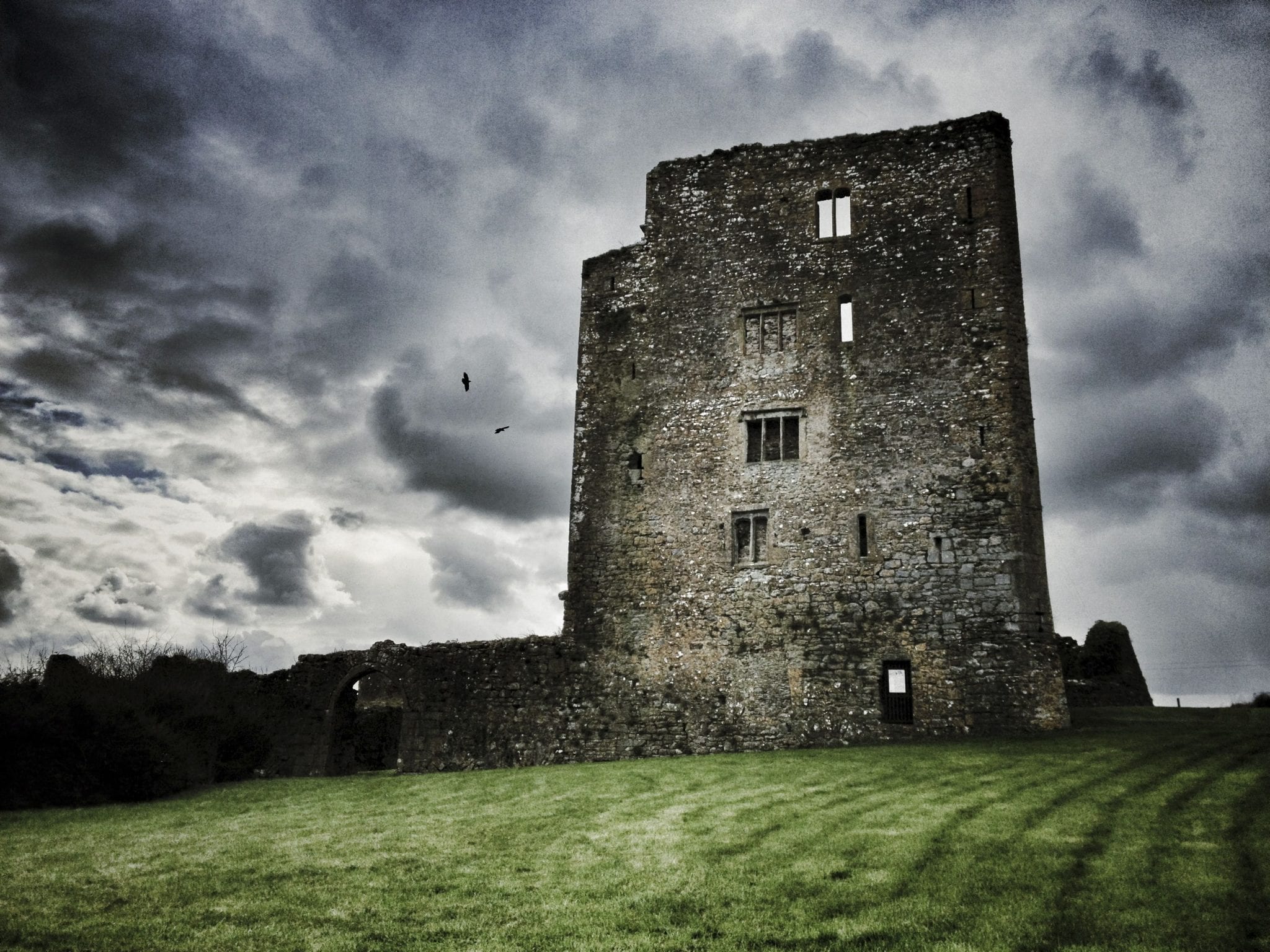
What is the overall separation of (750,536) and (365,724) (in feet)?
44.9

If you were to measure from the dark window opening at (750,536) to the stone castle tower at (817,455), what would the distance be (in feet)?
0.18

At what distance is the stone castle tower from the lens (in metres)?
20.3

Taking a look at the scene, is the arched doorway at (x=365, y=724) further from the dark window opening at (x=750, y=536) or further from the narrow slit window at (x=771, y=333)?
the narrow slit window at (x=771, y=333)

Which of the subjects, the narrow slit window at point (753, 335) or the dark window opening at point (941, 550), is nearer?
the dark window opening at point (941, 550)

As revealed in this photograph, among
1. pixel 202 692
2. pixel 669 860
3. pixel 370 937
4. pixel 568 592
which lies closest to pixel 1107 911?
pixel 669 860

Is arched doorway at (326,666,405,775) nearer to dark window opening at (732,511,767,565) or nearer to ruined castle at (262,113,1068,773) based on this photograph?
ruined castle at (262,113,1068,773)

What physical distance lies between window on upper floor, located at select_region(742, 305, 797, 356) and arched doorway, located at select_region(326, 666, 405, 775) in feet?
42.2

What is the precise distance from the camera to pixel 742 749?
2112cm

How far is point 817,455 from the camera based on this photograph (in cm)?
2211

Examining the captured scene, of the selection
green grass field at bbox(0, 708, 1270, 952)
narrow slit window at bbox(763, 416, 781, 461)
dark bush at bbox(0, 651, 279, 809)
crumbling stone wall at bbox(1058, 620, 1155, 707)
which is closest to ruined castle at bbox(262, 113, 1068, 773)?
narrow slit window at bbox(763, 416, 781, 461)

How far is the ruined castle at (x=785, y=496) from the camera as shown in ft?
66.9

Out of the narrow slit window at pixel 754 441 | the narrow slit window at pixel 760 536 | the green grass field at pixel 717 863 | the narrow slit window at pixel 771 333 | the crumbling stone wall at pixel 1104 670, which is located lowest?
the green grass field at pixel 717 863

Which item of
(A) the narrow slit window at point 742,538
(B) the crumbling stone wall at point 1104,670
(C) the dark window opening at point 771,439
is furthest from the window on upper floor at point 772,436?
(B) the crumbling stone wall at point 1104,670

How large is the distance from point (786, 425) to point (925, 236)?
5.73 m
